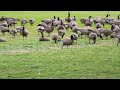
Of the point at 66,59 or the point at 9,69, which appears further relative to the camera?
the point at 66,59

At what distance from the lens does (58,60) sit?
13109 mm

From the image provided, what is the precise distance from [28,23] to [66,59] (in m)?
17.1

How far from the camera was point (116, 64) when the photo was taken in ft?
40.4

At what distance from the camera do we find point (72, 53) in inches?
582

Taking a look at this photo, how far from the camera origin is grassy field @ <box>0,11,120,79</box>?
10.7 meters

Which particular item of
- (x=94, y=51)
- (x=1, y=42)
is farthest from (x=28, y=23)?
(x=94, y=51)

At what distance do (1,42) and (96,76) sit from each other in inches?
349

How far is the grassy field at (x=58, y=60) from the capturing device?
35.0 ft
